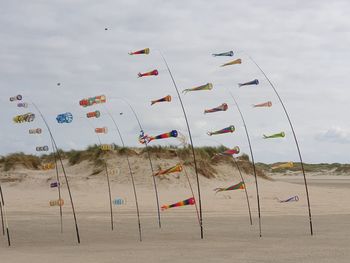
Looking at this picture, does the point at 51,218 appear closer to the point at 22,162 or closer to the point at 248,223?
the point at 248,223

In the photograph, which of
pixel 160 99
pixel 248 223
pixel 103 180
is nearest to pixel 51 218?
pixel 248 223

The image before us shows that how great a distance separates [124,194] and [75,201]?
10.3 feet

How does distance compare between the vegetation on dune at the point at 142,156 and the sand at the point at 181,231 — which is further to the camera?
the vegetation on dune at the point at 142,156

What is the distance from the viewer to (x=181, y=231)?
1308cm

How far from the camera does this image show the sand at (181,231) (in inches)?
364

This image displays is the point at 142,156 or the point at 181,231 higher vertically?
the point at 142,156

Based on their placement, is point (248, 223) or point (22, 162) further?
point (22, 162)

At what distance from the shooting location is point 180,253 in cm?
944

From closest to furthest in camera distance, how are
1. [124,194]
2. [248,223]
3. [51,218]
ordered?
[248,223]
[51,218]
[124,194]

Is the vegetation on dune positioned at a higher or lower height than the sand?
higher

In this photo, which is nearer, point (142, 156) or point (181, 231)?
point (181, 231)

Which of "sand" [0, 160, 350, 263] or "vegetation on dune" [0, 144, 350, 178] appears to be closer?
"sand" [0, 160, 350, 263]

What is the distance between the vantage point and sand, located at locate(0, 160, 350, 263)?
9250mm

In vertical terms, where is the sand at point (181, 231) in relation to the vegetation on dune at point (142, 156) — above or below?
below
